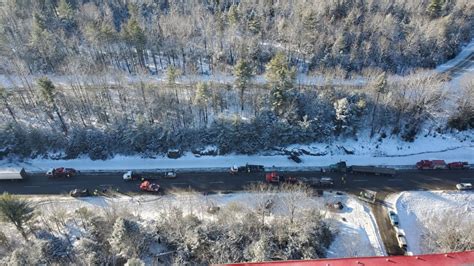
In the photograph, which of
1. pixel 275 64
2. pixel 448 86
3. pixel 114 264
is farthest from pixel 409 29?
pixel 114 264

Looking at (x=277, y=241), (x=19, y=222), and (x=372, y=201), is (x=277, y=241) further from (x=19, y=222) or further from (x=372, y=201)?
(x=19, y=222)

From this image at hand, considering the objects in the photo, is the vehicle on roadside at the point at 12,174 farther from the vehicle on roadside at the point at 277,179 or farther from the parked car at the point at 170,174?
the vehicle on roadside at the point at 277,179

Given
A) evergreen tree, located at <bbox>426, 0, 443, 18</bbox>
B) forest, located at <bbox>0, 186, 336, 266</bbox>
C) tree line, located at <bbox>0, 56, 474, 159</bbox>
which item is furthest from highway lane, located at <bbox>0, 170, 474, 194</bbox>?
evergreen tree, located at <bbox>426, 0, 443, 18</bbox>

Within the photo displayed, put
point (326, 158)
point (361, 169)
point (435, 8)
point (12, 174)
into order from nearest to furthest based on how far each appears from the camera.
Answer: point (12, 174) → point (361, 169) → point (326, 158) → point (435, 8)

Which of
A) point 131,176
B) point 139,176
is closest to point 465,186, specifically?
point 139,176

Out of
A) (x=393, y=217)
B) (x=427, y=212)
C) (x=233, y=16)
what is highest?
(x=233, y=16)

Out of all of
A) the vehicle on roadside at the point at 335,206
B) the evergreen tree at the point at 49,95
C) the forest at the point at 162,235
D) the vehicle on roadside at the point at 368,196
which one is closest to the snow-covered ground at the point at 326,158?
the evergreen tree at the point at 49,95

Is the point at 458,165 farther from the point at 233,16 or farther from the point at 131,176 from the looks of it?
the point at 131,176
